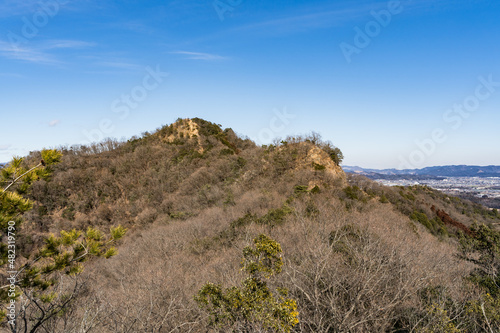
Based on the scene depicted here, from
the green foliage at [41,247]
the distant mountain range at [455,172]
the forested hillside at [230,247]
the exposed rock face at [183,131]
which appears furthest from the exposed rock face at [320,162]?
the distant mountain range at [455,172]

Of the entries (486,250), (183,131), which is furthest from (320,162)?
(183,131)

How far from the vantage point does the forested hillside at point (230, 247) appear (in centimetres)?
661

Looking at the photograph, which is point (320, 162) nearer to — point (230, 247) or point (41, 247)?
point (230, 247)

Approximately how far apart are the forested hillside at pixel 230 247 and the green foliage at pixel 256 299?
31mm

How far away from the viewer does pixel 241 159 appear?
42.8m

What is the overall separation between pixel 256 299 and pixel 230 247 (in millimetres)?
15980

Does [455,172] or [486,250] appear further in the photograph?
[455,172]

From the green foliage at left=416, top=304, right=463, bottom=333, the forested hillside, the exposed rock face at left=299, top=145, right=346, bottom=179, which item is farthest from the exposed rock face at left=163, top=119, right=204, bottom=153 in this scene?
the green foliage at left=416, top=304, right=463, bottom=333

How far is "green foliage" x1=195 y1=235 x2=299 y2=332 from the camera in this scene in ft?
16.6

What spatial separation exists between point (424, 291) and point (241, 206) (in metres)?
18.7

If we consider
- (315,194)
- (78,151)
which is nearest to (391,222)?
(315,194)

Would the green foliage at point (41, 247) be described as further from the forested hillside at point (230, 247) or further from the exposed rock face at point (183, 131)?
the exposed rock face at point (183, 131)

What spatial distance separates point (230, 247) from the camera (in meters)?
20.8

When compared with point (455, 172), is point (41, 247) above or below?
above
